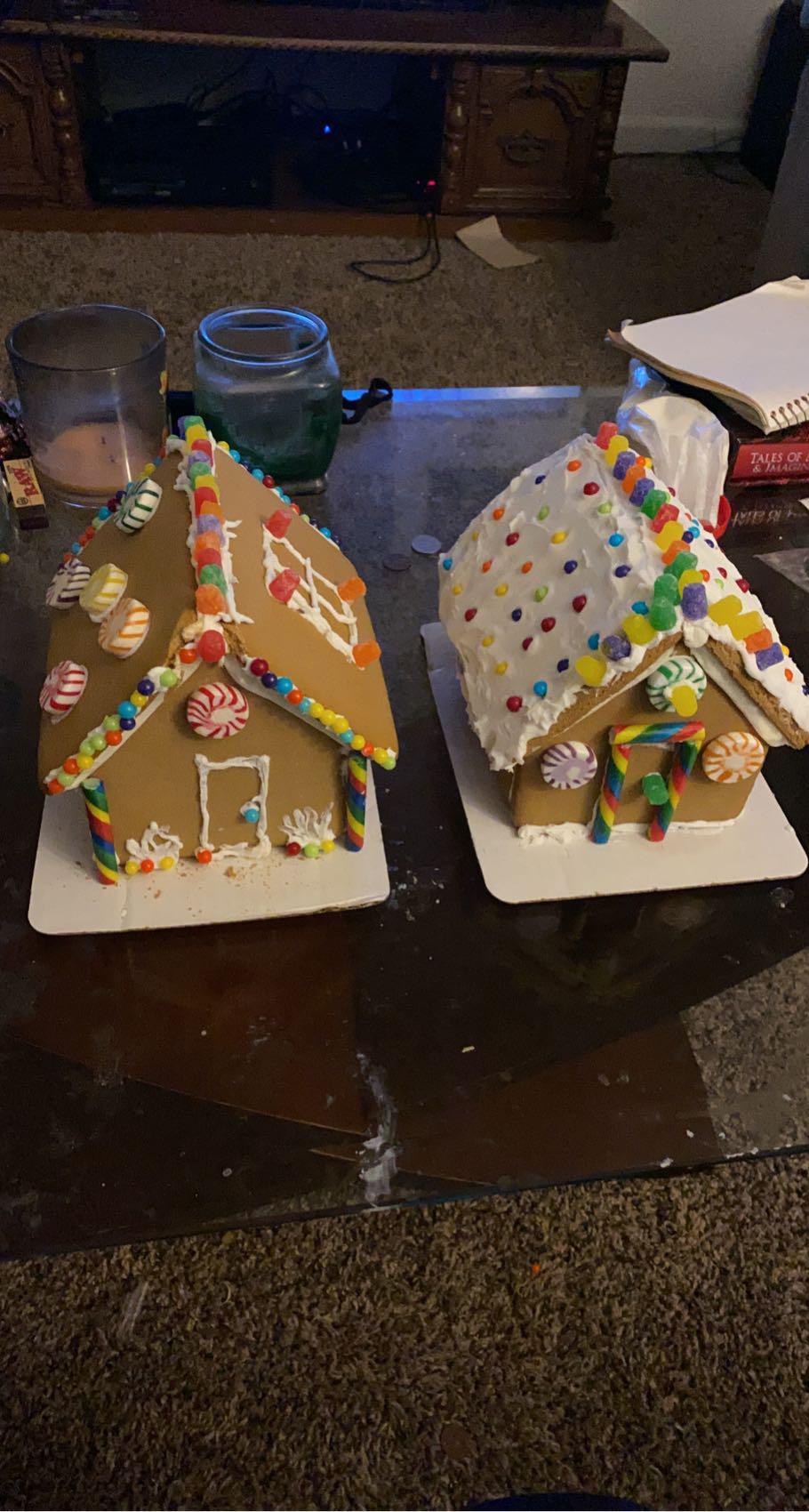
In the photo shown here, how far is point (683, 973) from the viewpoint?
93 centimetres

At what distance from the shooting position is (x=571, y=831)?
0.99 meters

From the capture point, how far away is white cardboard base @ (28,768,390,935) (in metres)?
0.91

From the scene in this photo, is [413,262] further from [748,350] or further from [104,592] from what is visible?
[104,592]

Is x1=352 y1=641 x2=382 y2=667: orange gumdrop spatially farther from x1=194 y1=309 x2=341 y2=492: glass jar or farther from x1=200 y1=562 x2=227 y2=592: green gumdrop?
x1=194 y1=309 x2=341 y2=492: glass jar

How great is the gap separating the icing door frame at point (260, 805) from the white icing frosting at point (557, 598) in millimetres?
190

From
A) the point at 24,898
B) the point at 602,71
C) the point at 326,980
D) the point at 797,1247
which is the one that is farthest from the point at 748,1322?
the point at 602,71

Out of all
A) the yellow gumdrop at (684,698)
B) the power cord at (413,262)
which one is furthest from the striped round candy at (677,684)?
the power cord at (413,262)

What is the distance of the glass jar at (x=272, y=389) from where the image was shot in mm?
1291

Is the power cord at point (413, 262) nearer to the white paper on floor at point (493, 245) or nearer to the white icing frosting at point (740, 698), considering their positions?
the white paper on floor at point (493, 245)

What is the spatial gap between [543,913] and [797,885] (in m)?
0.24

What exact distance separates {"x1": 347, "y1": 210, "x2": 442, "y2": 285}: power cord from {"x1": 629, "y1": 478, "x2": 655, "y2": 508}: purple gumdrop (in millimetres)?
2234

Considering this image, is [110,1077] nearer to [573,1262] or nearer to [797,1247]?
[573,1262]

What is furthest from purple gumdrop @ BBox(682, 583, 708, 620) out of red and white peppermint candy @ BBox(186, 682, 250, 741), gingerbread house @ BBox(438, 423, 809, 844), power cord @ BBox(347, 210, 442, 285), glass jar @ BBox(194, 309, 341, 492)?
power cord @ BBox(347, 210, 442, 285)

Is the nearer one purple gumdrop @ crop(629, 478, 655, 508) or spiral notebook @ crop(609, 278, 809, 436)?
purple gumdrop @ crop(629, 478, 655, 508)
